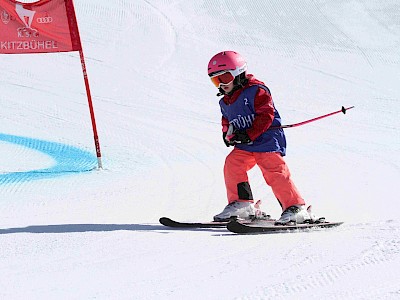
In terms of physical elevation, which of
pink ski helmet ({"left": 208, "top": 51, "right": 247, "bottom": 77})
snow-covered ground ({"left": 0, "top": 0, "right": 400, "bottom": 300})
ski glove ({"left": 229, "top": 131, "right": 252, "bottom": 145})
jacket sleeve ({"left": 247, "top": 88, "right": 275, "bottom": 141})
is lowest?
snow-covered ground ({"left": 0, "top": 0, "right": 400, "bottom": 300})

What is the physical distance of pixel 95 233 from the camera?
484cm

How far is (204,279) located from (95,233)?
135cm

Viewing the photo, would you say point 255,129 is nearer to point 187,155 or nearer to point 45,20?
point 45,20

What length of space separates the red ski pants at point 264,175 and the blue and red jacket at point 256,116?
62mm

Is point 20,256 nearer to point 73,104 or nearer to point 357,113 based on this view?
point 73,104

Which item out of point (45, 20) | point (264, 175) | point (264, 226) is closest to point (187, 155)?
point (45, 20)

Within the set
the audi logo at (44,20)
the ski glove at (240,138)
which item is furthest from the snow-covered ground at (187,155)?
the audi logo at (44,20)

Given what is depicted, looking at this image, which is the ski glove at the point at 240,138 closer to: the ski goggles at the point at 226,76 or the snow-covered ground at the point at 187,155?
the ski goggles at the point at 226,76

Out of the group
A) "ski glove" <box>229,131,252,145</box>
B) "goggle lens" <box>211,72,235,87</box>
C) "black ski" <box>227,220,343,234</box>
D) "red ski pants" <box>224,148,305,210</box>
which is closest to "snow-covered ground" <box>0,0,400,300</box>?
"black ski" <box>227,220,343,234</box>

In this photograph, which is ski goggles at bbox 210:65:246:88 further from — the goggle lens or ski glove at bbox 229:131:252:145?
ski glove at bbox 229:131:252:145

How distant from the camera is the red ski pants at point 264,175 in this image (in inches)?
210

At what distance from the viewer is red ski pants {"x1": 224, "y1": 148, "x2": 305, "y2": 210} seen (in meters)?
5.34

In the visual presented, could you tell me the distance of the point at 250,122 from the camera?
5.37m

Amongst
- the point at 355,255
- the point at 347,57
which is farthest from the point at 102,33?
the point at 355,255
